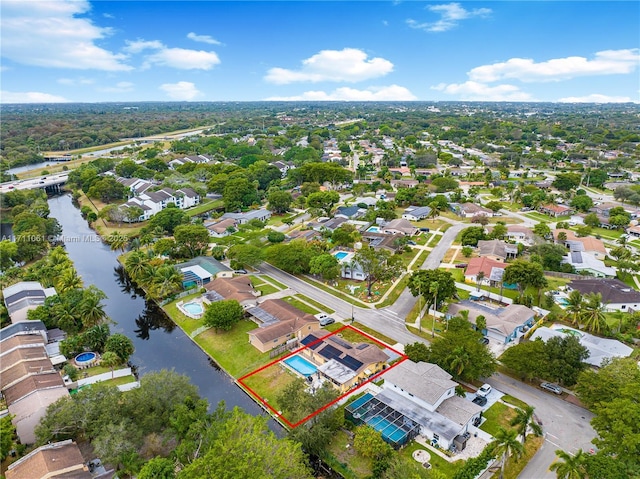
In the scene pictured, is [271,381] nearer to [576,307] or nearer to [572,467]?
[572,467]

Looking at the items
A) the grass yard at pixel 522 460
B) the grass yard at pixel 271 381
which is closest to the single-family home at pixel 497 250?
the grass yard at pixel 522 460

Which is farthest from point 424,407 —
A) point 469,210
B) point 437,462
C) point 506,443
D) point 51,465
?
point 469,210

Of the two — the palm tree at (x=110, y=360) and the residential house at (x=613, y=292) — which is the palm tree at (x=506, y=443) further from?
the palm tree at (x=110, y=360)

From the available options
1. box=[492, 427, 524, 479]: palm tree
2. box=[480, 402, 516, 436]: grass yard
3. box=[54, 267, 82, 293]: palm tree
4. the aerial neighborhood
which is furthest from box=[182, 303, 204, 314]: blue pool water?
box=[492, 427, 524, 479]: palm tree

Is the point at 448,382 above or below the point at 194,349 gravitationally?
above

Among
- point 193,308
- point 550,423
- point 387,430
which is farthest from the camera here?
point 193,308

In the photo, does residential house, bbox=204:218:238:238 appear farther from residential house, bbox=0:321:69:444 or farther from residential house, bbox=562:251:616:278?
residential house, bbox=562:251:616:278

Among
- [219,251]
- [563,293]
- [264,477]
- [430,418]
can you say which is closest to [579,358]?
[430,418]

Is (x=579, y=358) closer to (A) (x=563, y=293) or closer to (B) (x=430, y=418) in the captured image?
(B) (x=430, y=418)
